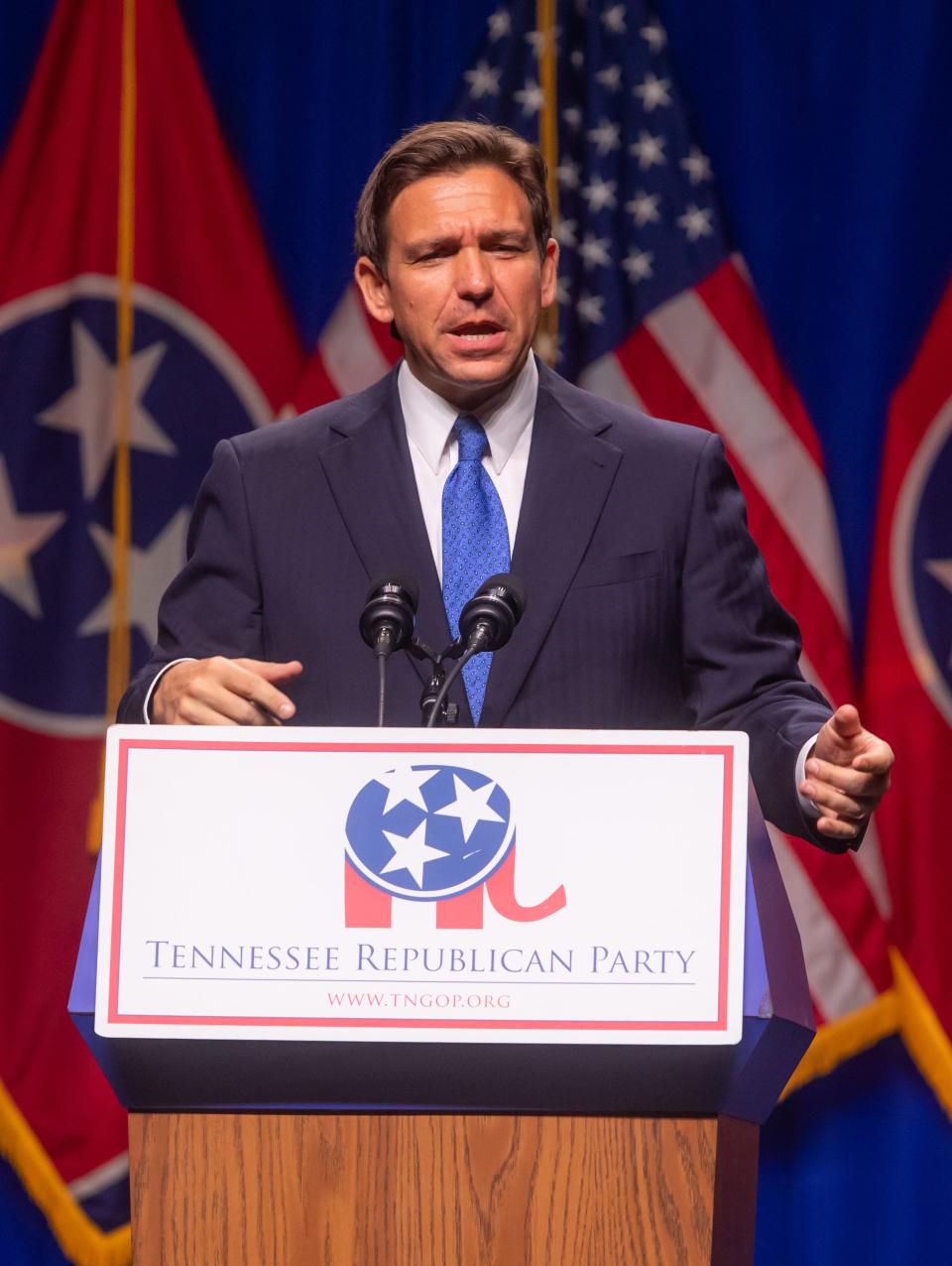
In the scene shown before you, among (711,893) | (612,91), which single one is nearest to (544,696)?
(711,893)

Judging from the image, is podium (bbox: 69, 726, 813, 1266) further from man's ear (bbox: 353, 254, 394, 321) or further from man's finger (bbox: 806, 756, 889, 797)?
man's ear (bbox: 353, 254, 394, 321)

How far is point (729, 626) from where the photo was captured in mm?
1891

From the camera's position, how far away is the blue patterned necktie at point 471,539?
1.82 meters

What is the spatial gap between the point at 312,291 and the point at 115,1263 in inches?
76.9

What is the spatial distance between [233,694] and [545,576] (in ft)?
1.72

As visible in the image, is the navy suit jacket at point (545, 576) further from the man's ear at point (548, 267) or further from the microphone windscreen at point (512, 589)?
the microphone windscreen at point (512, 589)

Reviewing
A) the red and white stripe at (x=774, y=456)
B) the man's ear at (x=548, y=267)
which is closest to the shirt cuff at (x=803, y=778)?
the man's ear at (x=548, y=267)

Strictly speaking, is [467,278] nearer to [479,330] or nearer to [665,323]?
[479,330]

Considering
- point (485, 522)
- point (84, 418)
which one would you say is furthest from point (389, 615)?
point (84, 418)

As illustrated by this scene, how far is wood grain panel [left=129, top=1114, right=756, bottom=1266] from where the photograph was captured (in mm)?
1216

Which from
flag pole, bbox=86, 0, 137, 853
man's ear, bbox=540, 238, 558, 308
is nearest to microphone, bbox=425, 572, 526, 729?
man's ear, bbox=540, 238, 558, 308

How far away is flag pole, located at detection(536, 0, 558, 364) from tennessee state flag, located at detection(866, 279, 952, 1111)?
704 millimetres

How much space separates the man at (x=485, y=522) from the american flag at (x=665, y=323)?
1446 mm

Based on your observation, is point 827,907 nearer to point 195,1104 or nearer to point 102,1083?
point 102,1083
